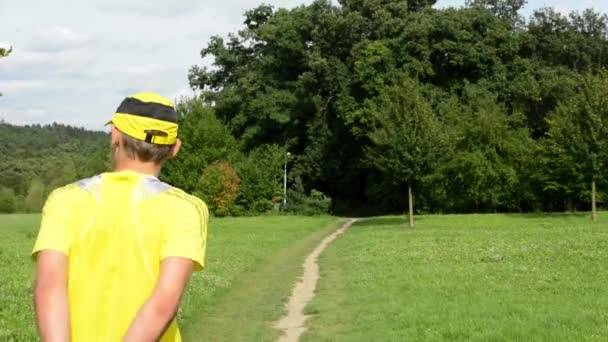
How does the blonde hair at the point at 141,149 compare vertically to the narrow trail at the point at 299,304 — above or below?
above

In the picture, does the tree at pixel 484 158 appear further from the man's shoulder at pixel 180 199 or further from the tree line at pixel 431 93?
the man's shoulder at pixel 180 199

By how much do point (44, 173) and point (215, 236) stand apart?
79.7 meters

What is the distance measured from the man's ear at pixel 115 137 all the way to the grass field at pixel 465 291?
780 cm

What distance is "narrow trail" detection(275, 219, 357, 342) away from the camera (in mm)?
12188

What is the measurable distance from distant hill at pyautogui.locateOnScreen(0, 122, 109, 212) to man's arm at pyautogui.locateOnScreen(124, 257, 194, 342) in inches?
2468

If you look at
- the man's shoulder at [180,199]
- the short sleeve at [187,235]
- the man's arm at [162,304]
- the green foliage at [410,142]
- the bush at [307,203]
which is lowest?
the bush at [307,203]

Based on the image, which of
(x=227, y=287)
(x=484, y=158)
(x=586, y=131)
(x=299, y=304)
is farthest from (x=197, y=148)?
(x=299, y=304)

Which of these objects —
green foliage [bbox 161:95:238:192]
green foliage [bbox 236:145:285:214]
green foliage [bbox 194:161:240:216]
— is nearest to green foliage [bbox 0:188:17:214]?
green foliage [bbox 161:95:238:192]

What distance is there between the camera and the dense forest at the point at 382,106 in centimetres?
5566

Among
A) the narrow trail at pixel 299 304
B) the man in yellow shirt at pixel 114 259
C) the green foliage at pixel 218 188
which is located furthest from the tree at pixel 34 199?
the man in yellow shirt at pixel 114 259

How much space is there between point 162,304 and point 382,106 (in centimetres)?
4619

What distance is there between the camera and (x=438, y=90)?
190 ft

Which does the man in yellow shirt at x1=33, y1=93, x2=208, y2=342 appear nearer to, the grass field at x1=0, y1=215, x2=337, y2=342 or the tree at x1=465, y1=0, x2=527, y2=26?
the grass field at x1=0, y1=215, x2=337, y2=342

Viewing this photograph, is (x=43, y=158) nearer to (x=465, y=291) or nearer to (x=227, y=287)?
(x=227, y=287)
